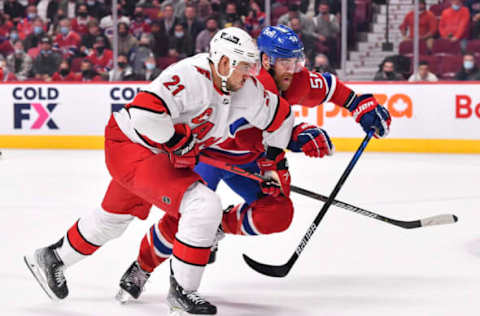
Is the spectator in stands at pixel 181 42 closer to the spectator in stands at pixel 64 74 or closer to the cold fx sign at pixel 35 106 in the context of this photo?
the spectator in stands at pixel 64 74

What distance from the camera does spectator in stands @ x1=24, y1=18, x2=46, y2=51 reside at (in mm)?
8445

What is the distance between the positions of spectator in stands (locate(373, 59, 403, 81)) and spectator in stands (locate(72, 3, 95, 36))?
9.83 feet

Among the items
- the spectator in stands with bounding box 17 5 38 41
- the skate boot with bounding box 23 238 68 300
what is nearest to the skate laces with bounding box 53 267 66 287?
the skate boot with bounding box 23 238 68 300

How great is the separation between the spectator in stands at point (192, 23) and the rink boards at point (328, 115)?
75 cm

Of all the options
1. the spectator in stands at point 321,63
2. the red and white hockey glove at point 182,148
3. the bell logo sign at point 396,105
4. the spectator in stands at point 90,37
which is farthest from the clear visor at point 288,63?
the spectator in stands at point 90,37

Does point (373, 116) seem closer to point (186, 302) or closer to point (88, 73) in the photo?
point (186, 302)

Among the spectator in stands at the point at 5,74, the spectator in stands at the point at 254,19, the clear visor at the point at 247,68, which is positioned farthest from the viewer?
the spectator in stands at the point at 5,74

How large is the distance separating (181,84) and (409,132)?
17.7ft

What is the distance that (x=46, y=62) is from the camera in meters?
8.30

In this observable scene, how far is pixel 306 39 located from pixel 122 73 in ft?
6.15

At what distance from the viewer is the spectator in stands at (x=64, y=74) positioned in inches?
324

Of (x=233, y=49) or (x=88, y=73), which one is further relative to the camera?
(x=88, y=73)

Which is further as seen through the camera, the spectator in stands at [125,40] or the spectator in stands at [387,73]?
the spectator in stands at [125,40]

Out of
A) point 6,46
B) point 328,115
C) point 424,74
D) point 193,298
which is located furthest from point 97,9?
point 193,298
